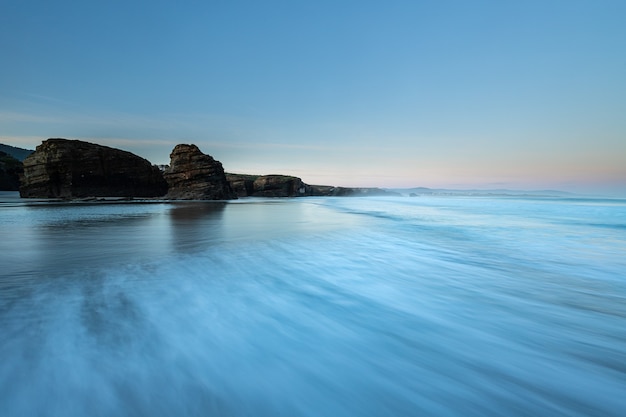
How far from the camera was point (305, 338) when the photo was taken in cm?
269

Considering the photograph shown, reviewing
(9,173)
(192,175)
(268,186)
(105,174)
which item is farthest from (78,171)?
(268,186)

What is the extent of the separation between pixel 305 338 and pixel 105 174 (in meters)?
52.3

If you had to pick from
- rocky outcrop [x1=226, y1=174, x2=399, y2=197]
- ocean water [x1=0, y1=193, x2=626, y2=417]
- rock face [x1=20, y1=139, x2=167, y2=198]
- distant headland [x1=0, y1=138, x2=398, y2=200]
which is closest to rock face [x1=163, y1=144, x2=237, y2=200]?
distant headland [x1=0, y1=138, x2=398, y2=200]

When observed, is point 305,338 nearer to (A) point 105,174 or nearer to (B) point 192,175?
(B) point 192,175

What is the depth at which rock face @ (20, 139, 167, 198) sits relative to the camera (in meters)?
39.6

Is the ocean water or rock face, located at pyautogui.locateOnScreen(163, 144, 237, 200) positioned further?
rock face, located at pyautogui.locateOnScreen(163, 144, 237, 200)

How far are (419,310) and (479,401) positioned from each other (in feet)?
5.31

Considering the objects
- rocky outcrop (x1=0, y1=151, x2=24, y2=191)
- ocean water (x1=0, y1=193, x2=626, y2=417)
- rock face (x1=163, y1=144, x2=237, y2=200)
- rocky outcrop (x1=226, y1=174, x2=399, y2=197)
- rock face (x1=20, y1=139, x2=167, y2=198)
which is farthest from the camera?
rocky outcrop (x1=226, y1=174, x2=399, y2=197)

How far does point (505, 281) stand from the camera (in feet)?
15.5

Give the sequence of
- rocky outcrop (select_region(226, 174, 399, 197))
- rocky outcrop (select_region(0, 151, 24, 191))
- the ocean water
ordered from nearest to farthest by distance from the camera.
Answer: the ocean water, rocky outcrop (select_region(0, 151, 24, 191)), rocky outcrop (select_region(226, 174, 399, 197))

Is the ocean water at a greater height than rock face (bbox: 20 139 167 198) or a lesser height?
lesser

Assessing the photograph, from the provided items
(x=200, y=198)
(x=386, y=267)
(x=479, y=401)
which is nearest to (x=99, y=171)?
(x=200, y=198)

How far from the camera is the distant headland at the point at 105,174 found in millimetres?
39812

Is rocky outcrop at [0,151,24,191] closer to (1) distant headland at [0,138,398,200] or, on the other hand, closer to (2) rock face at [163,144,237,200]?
(1) distant headland at [0,138,398,200]
